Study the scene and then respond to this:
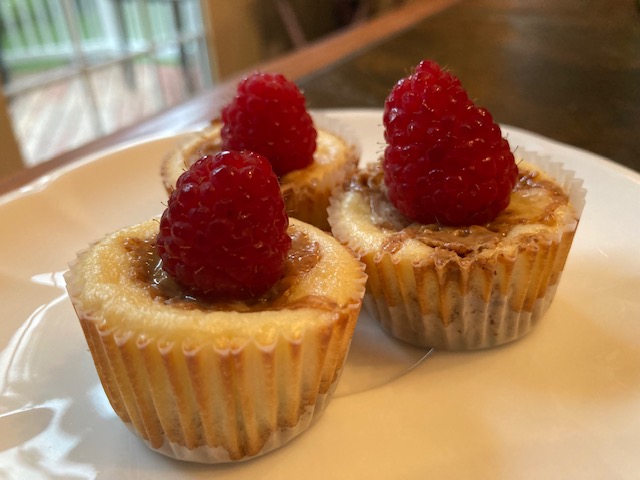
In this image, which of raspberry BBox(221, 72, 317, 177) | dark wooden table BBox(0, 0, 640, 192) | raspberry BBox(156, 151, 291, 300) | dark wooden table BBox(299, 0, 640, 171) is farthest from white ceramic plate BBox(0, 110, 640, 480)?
dark wooden table BBox(299, 0, 640, 171)

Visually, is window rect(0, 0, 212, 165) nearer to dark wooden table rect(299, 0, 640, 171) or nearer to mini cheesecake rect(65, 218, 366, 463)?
dark wooden table rect(299, 0, 640, 171)

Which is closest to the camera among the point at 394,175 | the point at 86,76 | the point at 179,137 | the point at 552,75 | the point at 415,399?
the point at 415,399

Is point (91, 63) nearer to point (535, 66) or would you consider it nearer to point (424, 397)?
point (535, 66)

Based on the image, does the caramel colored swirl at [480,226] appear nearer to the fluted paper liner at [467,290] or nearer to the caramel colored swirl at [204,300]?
the fluted paper liner at [467,290]

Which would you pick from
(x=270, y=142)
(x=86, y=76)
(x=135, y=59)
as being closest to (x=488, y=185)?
(x=270, y=142)

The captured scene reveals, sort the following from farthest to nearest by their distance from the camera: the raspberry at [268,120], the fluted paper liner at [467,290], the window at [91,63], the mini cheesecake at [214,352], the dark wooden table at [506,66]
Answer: the window at [91,63]
the dark wooden table at [506,66]
the raspberry at [268,120]
the fluted paper liner at [467,290]
the mini cheesecake at [214,352]

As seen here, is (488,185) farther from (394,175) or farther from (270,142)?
(270,142)

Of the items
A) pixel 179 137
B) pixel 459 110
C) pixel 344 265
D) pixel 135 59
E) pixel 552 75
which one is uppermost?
pixel 459 110

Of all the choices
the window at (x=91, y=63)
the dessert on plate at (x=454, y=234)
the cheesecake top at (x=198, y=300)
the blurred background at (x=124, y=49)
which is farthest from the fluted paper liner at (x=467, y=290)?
the blurred background at (x=124, y=49)
